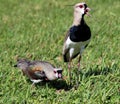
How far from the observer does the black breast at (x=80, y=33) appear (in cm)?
652

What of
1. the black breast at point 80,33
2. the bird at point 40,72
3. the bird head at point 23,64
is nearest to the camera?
the bird at point 40,72

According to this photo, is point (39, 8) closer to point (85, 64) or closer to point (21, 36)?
point (21, 36)

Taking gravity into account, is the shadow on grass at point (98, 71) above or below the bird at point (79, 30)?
below

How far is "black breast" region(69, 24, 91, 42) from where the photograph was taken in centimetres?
652

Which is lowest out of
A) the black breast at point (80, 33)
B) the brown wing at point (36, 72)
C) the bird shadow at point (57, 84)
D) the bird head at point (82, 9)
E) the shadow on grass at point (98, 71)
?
the bird shadow at point (57, 84)

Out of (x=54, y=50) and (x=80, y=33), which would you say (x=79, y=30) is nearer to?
(x=80, y=33)

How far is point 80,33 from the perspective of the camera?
6.51m

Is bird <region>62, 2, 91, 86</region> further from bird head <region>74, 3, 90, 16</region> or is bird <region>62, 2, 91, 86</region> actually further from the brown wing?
the brown wing

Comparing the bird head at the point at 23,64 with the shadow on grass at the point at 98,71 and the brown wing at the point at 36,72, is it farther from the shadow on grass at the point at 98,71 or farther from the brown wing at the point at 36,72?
the shadow on grass at the point at 98,71

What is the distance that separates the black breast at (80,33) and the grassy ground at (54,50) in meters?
0.65

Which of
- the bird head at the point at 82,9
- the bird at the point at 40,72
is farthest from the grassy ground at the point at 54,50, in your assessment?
the bird head at the point at 82,9

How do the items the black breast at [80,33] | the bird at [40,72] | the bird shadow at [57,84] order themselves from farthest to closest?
the bird shadow at [57,84] < the black breast at [80,33] < the bird at [40,72]

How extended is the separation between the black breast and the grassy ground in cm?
65

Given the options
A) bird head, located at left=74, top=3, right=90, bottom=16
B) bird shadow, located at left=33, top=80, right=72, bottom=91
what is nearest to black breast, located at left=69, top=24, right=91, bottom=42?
bird head, located at left=74, top=3, right=90, bottom=16
